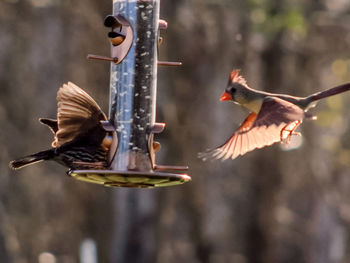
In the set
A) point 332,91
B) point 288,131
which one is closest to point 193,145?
point 288,131

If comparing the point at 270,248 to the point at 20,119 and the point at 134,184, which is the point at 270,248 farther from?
the point at 134,184

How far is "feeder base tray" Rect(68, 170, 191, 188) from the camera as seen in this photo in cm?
617

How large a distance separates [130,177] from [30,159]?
98cm

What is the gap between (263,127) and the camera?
21.3 ft

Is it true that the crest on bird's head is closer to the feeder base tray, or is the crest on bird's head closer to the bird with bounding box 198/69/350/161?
the bird with bounding box 198/69/350/161

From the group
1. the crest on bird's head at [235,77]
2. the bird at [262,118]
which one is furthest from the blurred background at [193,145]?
the bird at [262,118]

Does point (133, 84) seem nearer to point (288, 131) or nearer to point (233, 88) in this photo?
point (233, 88)

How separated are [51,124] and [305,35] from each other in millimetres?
10073

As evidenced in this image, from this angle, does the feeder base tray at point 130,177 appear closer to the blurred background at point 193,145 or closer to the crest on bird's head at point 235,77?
the crest on bird's head at point 235,77

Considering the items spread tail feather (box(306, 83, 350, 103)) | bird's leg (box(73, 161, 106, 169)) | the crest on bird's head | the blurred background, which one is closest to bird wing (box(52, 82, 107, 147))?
bird's leg (box(73, 161, 106, 169))

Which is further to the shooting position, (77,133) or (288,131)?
(77,133)

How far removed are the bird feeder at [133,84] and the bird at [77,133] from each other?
0.39 ft

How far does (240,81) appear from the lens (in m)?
7.28

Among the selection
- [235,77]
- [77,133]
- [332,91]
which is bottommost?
[77,133]
